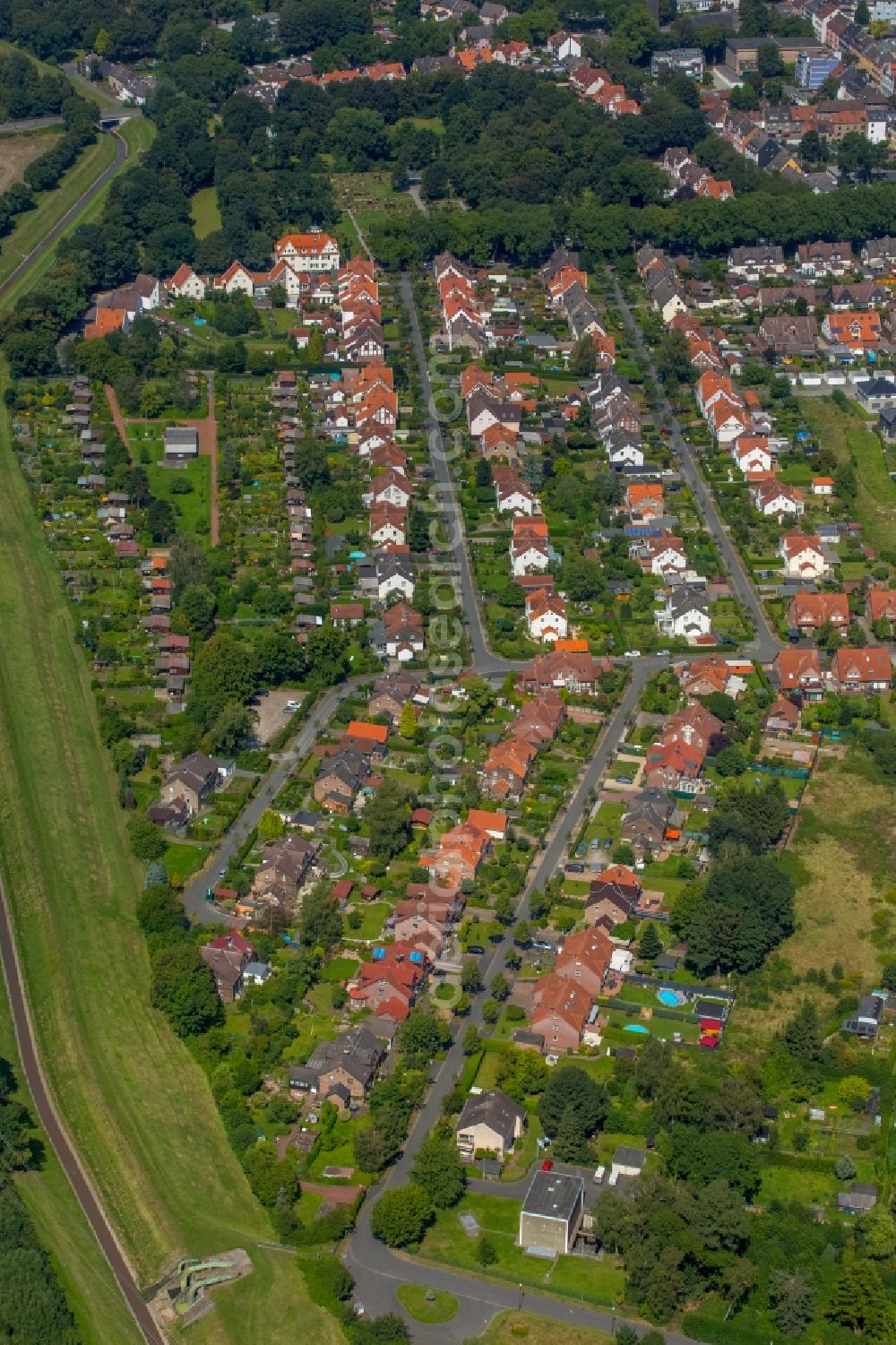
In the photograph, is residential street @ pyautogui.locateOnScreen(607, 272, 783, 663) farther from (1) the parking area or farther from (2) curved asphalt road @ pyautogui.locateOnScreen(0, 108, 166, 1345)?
(2) curved asphalt road @ pyautogui.locateOnScreen(0, 108, 166, 1345)

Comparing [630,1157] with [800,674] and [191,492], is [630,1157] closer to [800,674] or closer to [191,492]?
[800,674]

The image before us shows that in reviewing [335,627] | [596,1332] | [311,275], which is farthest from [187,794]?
[311,275]

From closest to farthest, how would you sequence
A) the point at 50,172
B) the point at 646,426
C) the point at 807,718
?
the point at 807,718
the point at 646,426
the point at 50,172

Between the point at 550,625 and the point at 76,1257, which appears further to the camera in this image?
the point at 550,625

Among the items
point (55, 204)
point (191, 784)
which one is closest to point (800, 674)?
point (191, 784)

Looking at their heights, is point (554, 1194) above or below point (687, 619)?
above

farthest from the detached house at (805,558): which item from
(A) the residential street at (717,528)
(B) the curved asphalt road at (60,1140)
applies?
(B) the curved asphalt road at (60,1140)

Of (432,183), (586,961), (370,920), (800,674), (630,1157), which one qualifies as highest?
(630,1157)

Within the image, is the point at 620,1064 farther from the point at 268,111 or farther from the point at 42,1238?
the point at 268,111
